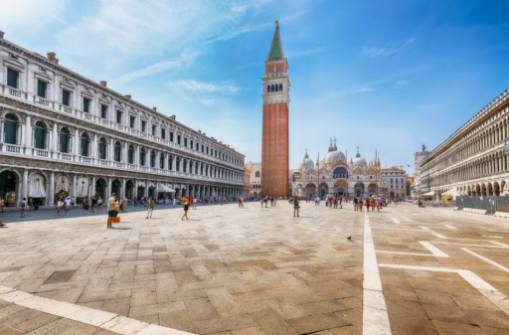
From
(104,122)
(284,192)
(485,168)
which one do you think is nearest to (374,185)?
(284,192)

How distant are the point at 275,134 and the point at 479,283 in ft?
Answer: 212

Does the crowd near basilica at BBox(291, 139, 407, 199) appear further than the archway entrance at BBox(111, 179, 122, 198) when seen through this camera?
Yes

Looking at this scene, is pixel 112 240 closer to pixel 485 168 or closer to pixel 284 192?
pixel 485 168

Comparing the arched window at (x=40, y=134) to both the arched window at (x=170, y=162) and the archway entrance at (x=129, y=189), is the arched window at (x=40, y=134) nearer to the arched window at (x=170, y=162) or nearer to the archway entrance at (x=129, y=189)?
the archway entrance at (x=129, y=189)

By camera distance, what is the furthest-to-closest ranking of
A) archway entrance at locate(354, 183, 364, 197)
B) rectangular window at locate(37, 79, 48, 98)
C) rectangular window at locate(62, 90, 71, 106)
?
archway entrance at locate(354, 183, 364, 197)
rectangular window at locate(62, 90, 71, 106)
rectangular window at locate(37, 79, 48, 98)

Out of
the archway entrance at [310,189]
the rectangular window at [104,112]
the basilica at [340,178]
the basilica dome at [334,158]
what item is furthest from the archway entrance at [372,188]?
the rectangular window at [104,112]

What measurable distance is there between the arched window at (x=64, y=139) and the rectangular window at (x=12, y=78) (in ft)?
14.2

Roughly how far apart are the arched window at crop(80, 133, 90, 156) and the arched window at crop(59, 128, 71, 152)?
4.16 ft

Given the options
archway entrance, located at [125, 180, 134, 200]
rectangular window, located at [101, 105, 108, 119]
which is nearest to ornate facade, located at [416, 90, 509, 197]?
archway entrance, located at [125, 180, 134, 200]

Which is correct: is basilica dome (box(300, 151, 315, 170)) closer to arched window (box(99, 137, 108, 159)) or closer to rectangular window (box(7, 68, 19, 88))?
arched window (box(99, 137, 108, 159))

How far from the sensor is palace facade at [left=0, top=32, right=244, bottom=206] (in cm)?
1923

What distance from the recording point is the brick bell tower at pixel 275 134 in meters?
67.9

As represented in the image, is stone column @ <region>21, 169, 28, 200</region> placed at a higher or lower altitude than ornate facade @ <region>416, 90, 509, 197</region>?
lower

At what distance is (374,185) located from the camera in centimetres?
9006
